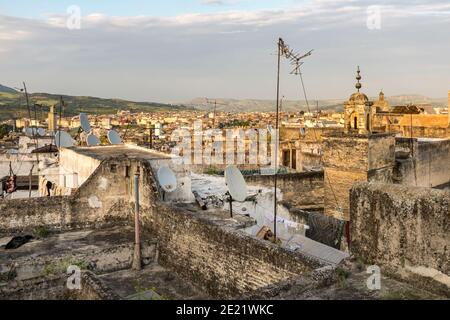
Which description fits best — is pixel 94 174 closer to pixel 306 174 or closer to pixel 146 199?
pixel 146 199

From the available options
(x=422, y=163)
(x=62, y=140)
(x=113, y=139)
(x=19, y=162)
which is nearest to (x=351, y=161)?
(x=422, y=163)

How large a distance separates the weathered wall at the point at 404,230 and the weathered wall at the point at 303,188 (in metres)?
12.6

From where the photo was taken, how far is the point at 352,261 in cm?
Result: 586

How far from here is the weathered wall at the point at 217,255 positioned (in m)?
7.79

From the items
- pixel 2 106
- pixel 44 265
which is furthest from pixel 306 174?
pixel 2 106

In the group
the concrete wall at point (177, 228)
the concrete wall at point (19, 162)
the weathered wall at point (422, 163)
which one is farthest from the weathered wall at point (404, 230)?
the concrete wall at point (19, 162)

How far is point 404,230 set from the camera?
5.26 metres

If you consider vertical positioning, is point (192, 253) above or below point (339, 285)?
below

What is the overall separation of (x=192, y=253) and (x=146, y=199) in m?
2.91

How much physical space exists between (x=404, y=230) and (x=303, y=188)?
14098 millimetres

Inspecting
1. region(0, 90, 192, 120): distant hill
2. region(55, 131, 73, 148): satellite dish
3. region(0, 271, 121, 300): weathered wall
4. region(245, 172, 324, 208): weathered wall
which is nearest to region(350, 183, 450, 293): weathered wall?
region(0, 271, 121, 300): weathered wall

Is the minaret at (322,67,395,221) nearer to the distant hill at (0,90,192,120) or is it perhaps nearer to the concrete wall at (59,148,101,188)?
the concrete wall at (59,148,101,188)

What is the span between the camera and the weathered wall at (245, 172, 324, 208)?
18641mm

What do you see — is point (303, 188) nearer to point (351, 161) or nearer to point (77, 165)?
point (351, 161)
